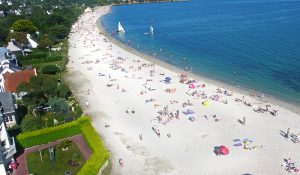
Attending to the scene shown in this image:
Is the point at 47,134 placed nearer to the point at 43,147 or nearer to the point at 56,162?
the point at 43,147

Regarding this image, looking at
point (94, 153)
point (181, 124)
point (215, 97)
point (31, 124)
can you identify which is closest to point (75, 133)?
point (31, 124)

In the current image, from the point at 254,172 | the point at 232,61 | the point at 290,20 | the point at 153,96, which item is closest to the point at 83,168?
the point at 254,172

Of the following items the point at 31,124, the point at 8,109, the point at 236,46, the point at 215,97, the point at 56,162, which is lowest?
the point at 236,46

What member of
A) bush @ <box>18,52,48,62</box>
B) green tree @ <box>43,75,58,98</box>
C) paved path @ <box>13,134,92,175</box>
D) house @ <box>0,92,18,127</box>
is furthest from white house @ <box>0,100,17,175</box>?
bush @ <box>18,52,48,62</box>

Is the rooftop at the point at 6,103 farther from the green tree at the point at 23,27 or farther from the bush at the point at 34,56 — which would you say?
the green tree at the point at 23,27

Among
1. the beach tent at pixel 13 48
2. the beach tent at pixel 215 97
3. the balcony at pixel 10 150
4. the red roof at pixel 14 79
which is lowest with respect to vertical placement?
the beach tent at pixel 215 97

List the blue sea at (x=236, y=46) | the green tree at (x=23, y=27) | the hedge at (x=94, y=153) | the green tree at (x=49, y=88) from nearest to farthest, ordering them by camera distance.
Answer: the hedge at (x=94, y=153)
the green tree at (x=49, y=88)
the blue sea at (x=236, y=46)
the green tree at (x=23, y=27)

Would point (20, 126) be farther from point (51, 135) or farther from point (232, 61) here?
point (232, 61)

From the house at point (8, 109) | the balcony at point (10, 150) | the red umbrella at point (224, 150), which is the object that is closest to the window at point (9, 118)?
the house at point (8, 109)
